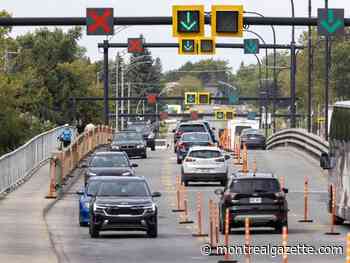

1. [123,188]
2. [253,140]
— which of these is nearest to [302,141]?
[253,140]

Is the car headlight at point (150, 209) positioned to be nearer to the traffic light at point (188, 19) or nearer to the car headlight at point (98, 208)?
the car headlight at point (98, 208)

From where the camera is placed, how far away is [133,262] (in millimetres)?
25781

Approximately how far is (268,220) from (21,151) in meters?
21.9

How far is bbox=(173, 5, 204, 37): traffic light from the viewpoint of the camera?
38562mm

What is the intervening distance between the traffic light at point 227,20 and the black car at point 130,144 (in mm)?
33812

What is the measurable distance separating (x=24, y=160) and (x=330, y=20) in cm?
1929

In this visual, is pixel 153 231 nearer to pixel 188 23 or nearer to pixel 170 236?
pixel 170 236

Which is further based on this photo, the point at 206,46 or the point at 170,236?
the point at 206,46

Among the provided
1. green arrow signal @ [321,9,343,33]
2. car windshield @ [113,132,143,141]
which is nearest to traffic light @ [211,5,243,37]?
green arrow signal @ [321,9,343,33]

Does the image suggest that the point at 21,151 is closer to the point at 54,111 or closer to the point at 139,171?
the point at 139,171

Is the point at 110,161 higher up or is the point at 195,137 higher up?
the point at 195,137

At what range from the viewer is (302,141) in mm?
75750

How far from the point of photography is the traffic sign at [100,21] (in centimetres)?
3856

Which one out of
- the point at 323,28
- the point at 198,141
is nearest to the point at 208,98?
the point at 198,141
